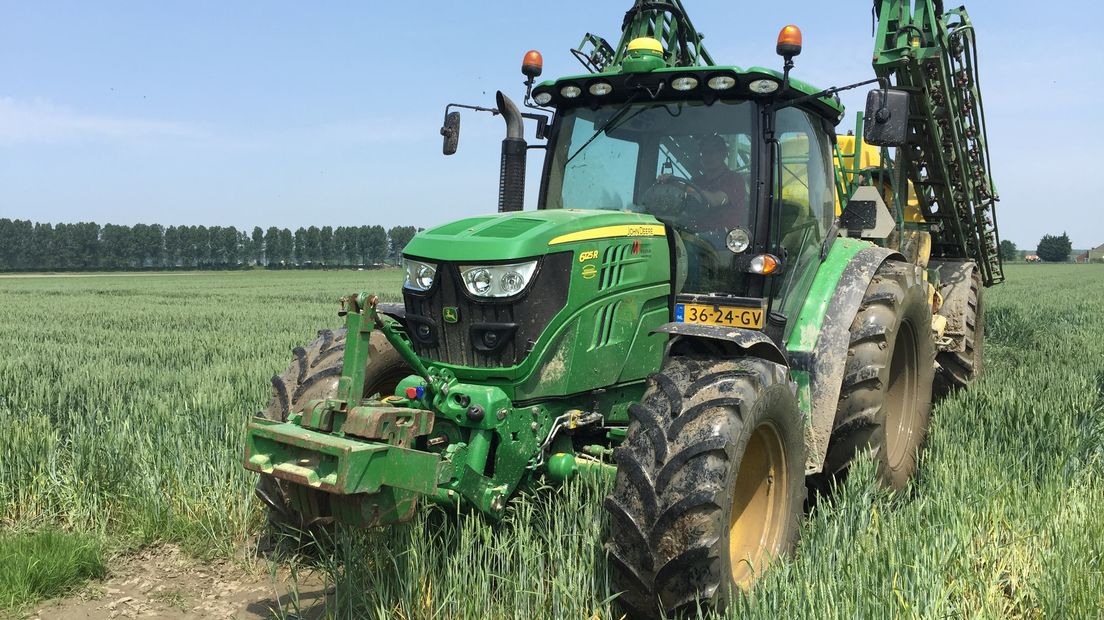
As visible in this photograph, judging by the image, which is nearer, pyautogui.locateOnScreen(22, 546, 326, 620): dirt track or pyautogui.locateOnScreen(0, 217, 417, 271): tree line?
pyautogui.locateOnScreen(22, 546, 326, 620): dirt track

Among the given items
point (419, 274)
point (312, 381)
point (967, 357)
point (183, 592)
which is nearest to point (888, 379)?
point (419, 274)

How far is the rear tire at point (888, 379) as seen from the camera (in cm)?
452

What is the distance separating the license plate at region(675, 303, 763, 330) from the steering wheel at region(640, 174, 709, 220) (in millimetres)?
515

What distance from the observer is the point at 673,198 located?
14.9ft

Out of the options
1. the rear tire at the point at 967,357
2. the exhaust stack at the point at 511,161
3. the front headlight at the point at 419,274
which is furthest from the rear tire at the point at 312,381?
the rear tire at the point at 967,357

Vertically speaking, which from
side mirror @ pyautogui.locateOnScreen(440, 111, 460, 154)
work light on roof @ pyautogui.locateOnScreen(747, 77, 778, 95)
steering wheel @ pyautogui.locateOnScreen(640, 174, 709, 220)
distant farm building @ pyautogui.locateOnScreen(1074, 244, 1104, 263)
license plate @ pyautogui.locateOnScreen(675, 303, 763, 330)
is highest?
distant farm building @ pyautogui.locateOnScreen(1074, 244, 1104, 263)

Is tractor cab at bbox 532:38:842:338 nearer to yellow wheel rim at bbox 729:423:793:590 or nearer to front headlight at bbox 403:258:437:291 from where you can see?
yellow wheel rim at bbox 729:423:793:590

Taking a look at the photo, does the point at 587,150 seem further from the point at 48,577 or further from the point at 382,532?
the point at 48,577

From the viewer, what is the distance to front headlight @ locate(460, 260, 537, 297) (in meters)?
3.73

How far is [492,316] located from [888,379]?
2536 mm

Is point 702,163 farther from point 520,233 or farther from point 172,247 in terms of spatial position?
point 172,247

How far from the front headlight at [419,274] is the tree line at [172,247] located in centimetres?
7974

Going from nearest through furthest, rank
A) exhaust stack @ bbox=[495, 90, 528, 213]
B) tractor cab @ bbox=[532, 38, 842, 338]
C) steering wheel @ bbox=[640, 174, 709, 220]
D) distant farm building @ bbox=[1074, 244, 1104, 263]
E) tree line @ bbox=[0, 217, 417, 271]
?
tractor cab @ bbox=[532, 38, 842, 338], steering wheel @ bbox=[640, 174, 709, 220], exhaust stack @ bbox=[495, 90, 528, 213], tree line @ bbox=[0, 217, 417, 271], distant farm building @ bbox=[1074, 244, 1104, 263]

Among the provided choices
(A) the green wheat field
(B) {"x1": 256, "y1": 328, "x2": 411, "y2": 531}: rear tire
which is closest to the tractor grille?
(B) {"x1": 256, "y1": 328, "x2": 411, "y2": 531}: rear tire
